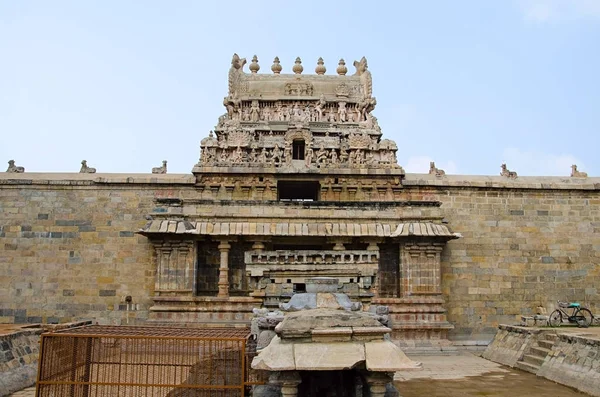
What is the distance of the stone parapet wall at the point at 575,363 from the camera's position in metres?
10.0

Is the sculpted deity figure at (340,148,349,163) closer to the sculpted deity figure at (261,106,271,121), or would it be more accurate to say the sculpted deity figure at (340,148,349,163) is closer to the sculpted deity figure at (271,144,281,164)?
the sculpted deity figure at (271,144,281,164)

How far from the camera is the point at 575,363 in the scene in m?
10.9

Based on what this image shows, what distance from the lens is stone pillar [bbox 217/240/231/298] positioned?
54.4 ft

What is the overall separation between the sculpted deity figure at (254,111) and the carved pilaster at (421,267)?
10517 millimetres

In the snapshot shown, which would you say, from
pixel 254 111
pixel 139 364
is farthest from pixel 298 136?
pixel 139 364

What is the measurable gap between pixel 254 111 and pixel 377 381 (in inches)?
807

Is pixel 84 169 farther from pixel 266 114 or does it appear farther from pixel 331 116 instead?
pixel 331 116

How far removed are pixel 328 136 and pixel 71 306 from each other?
11571 mm

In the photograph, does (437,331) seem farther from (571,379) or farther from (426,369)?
(571,379)

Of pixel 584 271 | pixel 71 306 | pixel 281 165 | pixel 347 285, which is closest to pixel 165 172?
pixel 281 165

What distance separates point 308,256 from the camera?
14.9 m

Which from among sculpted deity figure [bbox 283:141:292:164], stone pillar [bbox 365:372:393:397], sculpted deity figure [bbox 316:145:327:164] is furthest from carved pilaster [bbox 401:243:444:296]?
stone pillar [bbox 365:372:393:397]

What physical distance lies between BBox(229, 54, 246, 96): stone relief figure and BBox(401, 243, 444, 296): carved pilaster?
40.8ft

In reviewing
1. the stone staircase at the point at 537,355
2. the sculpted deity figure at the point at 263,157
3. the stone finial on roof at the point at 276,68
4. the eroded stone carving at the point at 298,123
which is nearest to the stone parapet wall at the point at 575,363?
the stone staircase at the point at 537,355
